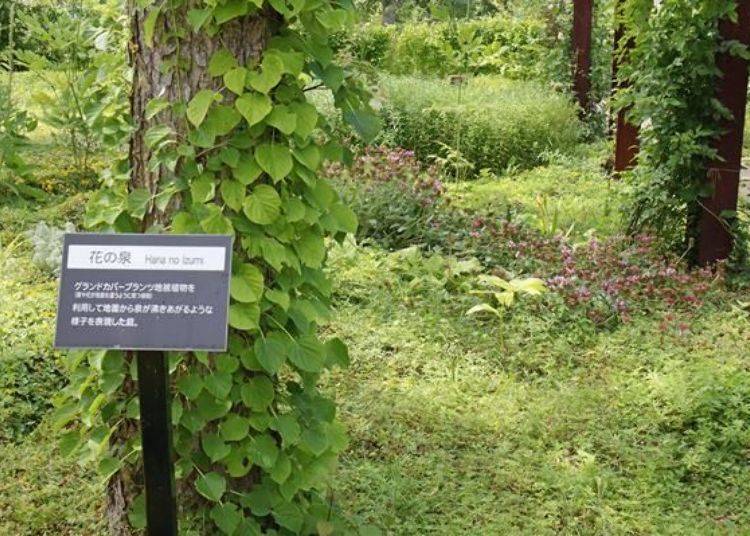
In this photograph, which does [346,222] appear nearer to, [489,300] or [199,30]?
[199,30]

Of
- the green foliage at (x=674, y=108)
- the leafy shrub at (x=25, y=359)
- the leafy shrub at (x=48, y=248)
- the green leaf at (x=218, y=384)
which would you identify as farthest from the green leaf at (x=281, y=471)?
the green foliage at (x=674, y=108)

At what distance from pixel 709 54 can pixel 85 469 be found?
447cm

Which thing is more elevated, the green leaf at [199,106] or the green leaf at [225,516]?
the green leaf at [199,106]

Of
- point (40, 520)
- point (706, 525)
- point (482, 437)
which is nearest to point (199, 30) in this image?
point (40, 520)

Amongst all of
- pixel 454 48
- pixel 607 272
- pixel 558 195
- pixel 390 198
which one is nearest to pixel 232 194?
pixel 607 272

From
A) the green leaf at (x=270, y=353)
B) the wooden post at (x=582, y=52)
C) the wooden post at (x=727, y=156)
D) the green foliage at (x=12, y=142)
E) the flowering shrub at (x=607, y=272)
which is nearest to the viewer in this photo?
the green leaf at (x=270, y=353)

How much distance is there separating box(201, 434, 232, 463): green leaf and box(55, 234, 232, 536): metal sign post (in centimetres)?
47

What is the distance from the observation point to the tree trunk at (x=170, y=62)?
8.59ft

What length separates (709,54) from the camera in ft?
19.2

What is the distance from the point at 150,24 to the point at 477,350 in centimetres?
284

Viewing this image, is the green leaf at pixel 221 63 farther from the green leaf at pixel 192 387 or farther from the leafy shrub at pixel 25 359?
the leafy shrub at pixel 25 359

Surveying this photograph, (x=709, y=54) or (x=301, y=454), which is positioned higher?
(x=709, y=54)

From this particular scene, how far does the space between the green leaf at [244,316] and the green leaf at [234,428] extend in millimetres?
314

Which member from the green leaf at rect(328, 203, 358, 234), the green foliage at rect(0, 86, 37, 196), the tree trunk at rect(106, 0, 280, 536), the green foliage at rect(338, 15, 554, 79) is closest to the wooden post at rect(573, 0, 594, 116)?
the green foliage at rect(338, 15, 554, 79)
